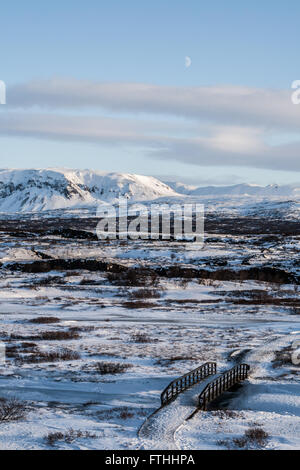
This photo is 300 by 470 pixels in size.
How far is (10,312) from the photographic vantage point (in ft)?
135

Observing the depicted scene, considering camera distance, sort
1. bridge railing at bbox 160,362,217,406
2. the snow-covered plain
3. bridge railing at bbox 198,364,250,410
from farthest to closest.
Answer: bridge railing at bbox 160,362,217,406
bridge railing at bbox 198,364,250,410
the snow-covered plain

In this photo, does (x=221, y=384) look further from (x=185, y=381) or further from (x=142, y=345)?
(x=142, y=345)

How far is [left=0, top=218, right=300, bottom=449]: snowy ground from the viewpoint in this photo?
17.3 m

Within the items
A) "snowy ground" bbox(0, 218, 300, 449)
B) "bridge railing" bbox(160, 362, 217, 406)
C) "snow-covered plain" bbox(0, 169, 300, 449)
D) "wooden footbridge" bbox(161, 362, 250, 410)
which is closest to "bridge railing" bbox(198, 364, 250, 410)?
"wooden footbridge" bbox(161, 362, 250, 410)

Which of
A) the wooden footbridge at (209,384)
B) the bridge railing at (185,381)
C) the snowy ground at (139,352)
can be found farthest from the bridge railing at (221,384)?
the bridge railing at (185,381)

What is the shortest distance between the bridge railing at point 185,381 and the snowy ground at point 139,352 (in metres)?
0.46

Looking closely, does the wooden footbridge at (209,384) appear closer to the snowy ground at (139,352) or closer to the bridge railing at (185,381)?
the bridge railing at (185,381)

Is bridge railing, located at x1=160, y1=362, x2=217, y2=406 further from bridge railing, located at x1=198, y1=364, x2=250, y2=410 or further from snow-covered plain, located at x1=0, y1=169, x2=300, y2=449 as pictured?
bridge railing, located at x1=198, y1=364, x2=250, y2=410

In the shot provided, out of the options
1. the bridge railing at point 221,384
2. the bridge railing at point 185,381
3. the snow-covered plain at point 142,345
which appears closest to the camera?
the snow-covered plain at point 142,345

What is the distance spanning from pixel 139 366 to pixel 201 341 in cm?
728

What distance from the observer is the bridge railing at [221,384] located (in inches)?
778

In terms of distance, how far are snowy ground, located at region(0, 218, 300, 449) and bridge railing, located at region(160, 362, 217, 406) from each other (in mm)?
465

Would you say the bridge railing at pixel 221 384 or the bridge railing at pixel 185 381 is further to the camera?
the bridge railing at pixel 185 381
